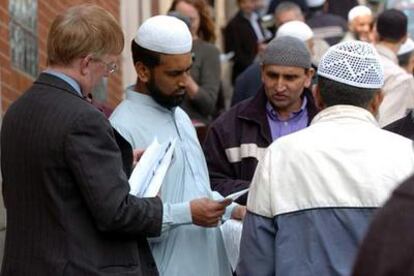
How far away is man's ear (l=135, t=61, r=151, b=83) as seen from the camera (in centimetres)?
586

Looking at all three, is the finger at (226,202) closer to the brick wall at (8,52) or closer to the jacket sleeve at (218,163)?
the jacket sleeve at (218,163)

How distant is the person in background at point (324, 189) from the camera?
4.67 meters

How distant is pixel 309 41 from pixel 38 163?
4.84 meters

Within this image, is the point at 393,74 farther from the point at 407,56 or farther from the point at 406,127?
the point at 406,127

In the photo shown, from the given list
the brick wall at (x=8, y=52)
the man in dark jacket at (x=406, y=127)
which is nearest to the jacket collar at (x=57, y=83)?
the man in dark jacket at (x=406, y=127)

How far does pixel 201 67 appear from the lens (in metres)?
10.1

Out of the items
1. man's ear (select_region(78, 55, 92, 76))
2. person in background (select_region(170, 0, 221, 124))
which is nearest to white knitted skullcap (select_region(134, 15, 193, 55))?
man's ear (select_region(78, 55, 92, 76))

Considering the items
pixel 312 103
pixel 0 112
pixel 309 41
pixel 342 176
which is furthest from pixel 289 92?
pixel 309 41

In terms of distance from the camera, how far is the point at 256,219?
15.9ft

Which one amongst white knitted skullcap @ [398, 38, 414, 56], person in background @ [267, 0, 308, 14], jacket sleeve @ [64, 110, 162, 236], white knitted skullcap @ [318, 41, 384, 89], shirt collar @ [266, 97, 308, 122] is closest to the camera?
jacket sleeve @ [64, 110, 162, 236]

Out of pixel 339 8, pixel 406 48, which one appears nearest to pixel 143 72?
pixel 406 48

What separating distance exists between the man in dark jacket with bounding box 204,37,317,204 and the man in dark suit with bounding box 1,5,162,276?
5.13ft

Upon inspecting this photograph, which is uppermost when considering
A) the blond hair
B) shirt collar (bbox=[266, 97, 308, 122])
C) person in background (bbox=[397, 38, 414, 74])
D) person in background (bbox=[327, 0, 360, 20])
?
the blond hair

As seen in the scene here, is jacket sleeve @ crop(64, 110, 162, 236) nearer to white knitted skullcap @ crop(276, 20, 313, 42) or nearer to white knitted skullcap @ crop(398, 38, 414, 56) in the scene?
white knitted skullcap @ crop(276, 20, 313, 42)
